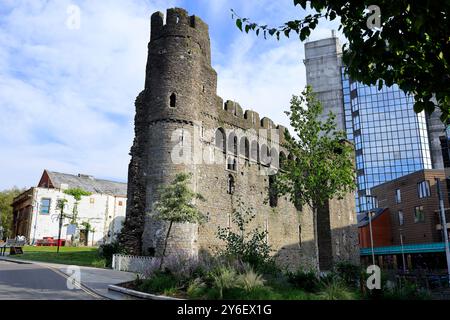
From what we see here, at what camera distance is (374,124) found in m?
96.7

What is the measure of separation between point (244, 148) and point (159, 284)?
1926 cm

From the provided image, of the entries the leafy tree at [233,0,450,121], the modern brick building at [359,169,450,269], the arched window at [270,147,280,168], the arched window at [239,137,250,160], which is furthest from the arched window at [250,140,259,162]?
the leafy tree at [233,0,450,121]

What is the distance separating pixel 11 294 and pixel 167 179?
41.9 ft

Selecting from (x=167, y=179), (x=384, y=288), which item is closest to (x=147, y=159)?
(x=167, y=179)

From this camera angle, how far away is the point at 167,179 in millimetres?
23469

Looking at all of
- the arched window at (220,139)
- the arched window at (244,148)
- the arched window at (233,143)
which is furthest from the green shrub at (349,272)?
the arched window at (244,148)

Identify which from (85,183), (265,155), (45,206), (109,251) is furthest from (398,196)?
(45,206)

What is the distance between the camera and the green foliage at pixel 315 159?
2014 centimetres

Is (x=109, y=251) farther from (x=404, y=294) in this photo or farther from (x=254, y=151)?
(x=404, y=294)

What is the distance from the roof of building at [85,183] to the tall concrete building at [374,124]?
174 feet

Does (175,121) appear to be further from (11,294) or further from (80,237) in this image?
(80,237)

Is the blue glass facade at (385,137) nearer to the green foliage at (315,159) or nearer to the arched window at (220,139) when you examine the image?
the arched window at (220,139)

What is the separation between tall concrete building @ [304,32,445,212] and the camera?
91.7m
